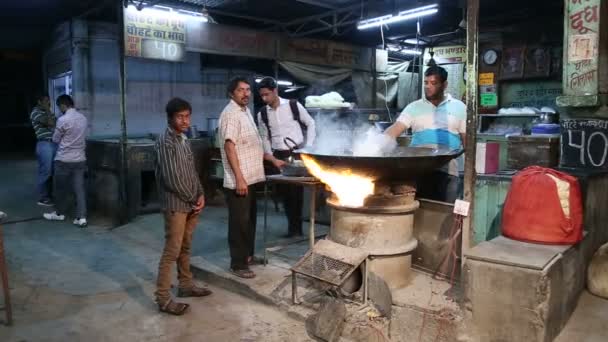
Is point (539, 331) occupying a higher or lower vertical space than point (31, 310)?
higher

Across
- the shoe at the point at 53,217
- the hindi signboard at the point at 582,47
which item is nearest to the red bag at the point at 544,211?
the hindi signboard at the point at 582,47

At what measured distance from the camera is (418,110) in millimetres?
Answer: 5234

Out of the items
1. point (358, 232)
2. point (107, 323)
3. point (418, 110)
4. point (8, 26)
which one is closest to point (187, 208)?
point (107, 323)

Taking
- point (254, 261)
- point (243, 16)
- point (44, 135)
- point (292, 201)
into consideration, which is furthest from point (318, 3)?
point (254, 261)

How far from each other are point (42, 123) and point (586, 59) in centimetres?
946

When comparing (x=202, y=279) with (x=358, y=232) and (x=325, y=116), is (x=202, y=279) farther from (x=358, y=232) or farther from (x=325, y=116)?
(x=325, y=116)

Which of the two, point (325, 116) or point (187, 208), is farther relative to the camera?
point (325, 116)

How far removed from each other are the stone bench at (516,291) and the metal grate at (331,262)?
96 centimetres

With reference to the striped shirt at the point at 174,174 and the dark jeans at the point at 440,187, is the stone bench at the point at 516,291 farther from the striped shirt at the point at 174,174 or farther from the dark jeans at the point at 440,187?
the striped shirt at the point at 174,174

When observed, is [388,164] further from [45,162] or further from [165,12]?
[45,162]

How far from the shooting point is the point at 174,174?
4488 millimetres

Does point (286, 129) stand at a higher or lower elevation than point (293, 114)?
lower

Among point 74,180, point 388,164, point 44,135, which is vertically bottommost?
point 74,180

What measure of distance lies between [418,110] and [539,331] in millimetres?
2616
